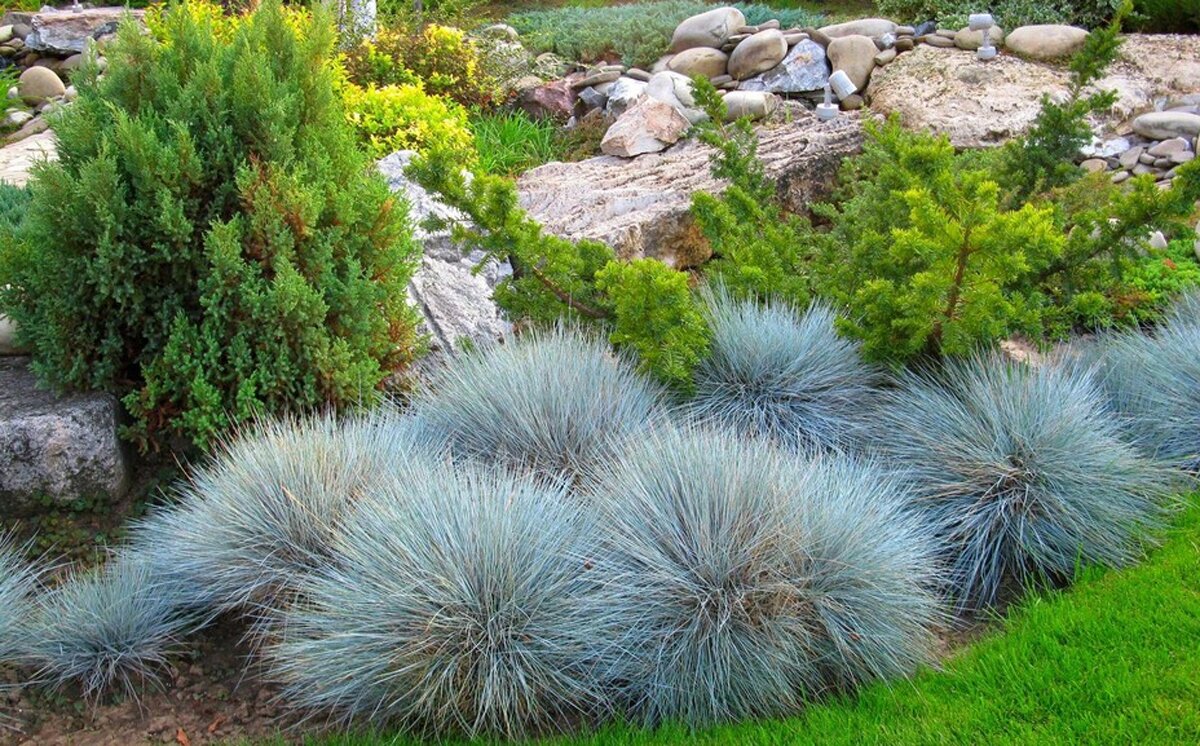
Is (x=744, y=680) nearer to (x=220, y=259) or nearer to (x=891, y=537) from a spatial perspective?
(x=891, y=537)

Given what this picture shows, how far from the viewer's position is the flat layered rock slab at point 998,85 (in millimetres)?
7742

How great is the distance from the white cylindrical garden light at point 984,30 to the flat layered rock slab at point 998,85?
0.22ft

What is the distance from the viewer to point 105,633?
337 cm

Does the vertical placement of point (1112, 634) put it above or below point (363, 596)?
below

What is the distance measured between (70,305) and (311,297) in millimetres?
909

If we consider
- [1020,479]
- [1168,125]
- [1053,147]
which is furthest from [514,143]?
[1020,479]

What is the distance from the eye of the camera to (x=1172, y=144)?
727 centimetres

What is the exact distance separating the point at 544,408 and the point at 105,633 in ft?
5.52

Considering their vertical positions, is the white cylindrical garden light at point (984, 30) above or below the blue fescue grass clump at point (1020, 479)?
above

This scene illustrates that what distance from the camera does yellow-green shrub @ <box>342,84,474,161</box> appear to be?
7.15 meters

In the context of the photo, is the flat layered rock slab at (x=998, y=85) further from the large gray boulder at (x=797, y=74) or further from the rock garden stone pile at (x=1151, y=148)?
the large gray boulder at (x=797, y=74)

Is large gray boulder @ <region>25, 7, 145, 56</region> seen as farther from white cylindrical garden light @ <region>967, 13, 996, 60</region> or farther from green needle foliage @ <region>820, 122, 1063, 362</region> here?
green needle foliage @ <region>820, 122, 1063, 362</region>

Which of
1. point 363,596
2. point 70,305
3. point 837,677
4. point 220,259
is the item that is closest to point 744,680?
point 837,677

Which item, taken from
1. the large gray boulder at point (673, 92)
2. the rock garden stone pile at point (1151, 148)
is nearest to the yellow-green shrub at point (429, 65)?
the large gray boulder at point (673, 92)
